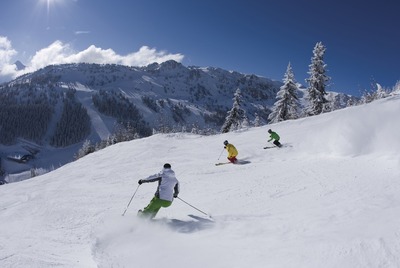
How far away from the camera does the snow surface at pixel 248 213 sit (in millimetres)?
7027

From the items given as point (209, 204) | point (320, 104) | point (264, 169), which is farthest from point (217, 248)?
point (320, 104)

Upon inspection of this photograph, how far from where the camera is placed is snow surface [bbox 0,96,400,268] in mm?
7027

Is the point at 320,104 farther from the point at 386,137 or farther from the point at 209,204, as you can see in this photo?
the point at 209,204

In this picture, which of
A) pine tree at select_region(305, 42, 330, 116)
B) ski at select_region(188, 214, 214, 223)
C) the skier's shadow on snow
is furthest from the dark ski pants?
pine tree at select_region(305, 42, 330, 116)

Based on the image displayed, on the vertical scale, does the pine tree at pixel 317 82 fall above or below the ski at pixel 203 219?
above

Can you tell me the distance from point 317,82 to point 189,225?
131 ft

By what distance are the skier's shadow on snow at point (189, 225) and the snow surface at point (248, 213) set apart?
3 centimetres

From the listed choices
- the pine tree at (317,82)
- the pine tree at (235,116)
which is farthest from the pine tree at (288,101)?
the pine tree at (235,116)

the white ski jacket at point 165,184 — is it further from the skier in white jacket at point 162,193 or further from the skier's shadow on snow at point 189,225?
the skier's shadow on snow at point 189,225

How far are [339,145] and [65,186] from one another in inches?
570

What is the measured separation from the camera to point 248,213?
10156 mm

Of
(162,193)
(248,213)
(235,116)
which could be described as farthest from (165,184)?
(235,116)

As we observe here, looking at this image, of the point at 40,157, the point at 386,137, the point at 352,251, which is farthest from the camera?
the point at 40,157

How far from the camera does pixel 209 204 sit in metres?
12.0
